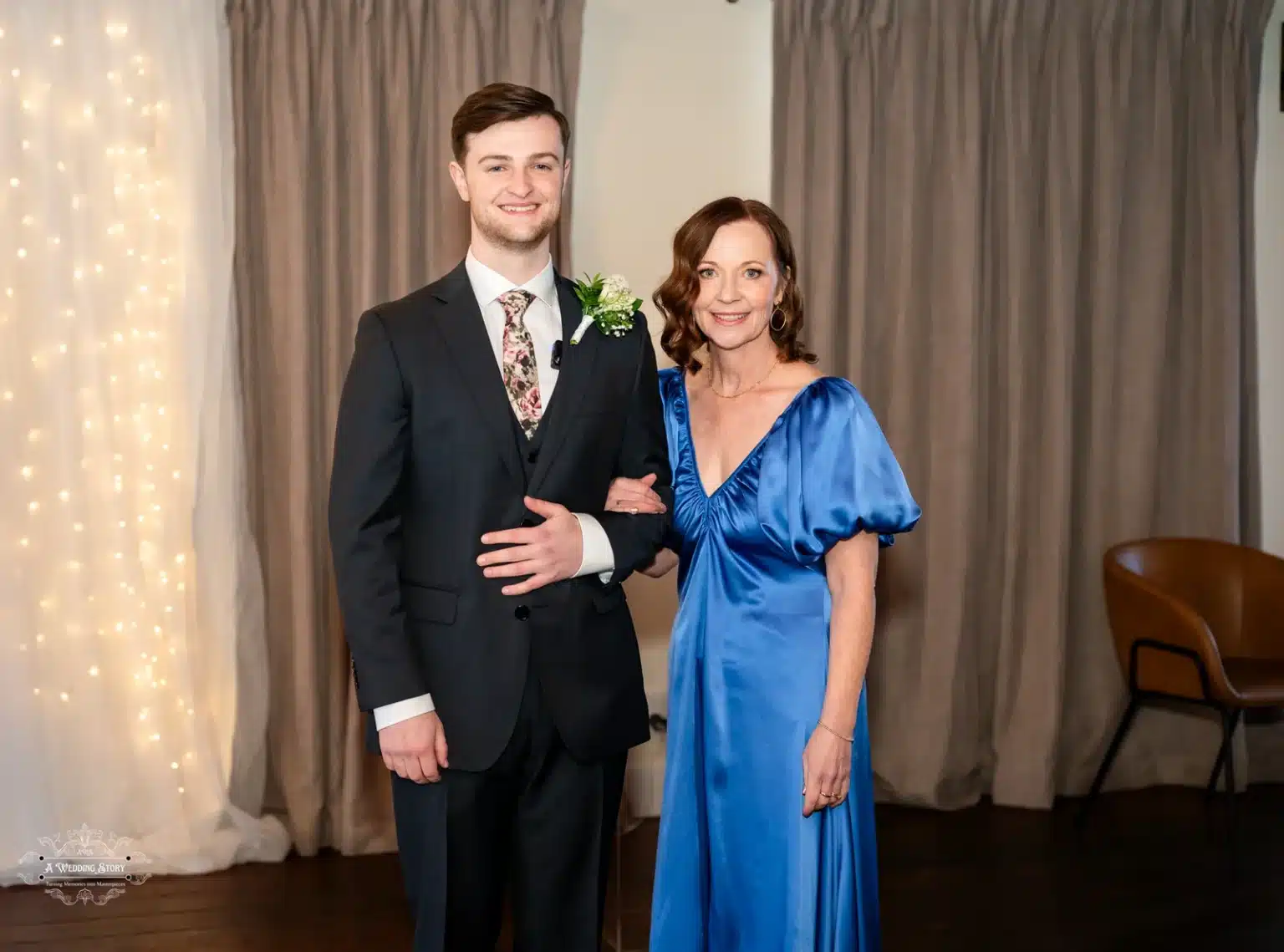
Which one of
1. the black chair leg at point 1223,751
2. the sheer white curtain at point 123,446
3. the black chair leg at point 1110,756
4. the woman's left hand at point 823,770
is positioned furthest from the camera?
the black chair leg at point 1110,756

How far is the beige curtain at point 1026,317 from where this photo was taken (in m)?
4.20

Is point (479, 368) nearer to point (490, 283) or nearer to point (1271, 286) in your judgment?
point (490, 283)

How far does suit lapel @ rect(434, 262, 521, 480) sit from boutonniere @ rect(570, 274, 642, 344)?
0.63ft

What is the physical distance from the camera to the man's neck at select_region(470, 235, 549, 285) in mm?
1975

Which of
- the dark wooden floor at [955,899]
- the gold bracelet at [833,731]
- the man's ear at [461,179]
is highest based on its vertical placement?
the man's ear at [461,179]

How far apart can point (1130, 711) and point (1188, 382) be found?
1317mm

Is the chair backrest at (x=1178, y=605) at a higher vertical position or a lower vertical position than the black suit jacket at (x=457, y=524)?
lower

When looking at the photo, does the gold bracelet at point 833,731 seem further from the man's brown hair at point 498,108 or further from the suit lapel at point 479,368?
the man's brown hair at point 498,108

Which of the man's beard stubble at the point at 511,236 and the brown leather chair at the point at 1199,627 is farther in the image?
the brown leather chair at the point at 1199,627

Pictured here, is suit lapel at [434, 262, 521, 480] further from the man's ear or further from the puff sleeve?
the puff sleeve

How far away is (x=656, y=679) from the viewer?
4.35 m

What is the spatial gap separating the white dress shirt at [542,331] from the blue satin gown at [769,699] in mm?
277

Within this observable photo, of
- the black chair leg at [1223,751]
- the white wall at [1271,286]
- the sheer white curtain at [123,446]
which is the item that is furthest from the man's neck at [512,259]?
the white wall at [1271,286]

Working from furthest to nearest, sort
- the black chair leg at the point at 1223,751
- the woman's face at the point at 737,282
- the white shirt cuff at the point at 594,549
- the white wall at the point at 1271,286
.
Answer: the white wall at the point at 1271,286, the black chair leg at the point at 1223,751, the woman's face at the point at 737,282, the white shirt cuff at the point at 594,549
